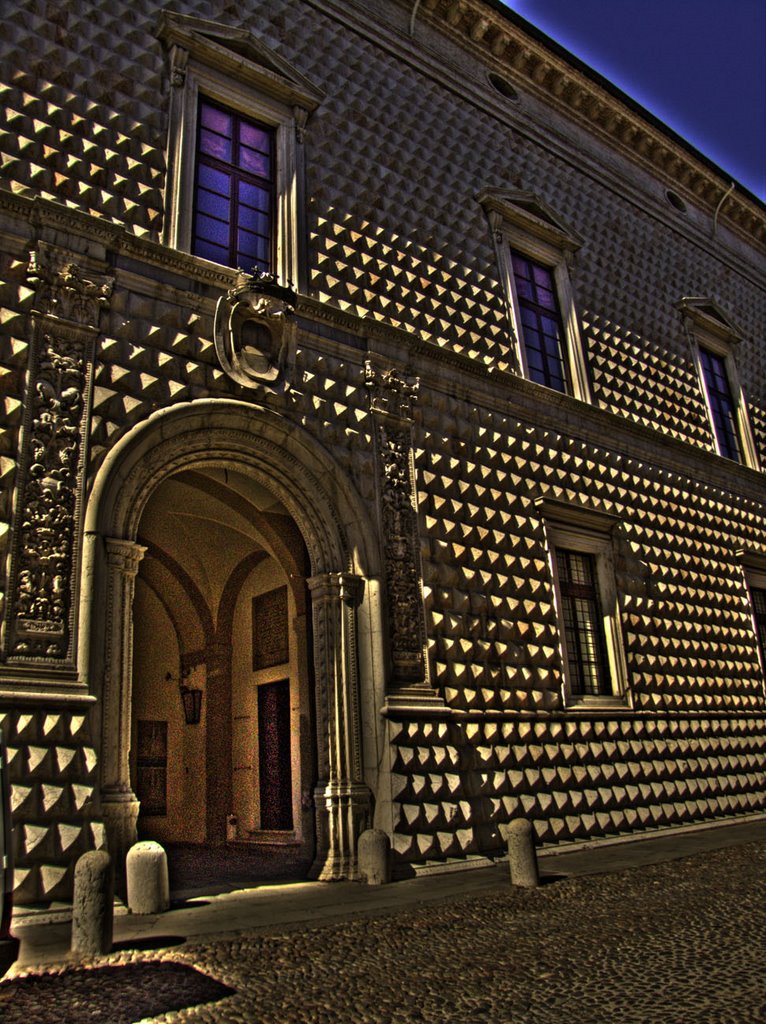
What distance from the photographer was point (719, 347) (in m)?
15.0

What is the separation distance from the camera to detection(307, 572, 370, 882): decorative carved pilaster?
6.92 metres

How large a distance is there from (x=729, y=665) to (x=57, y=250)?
423 inches

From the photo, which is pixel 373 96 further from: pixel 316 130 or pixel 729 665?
pixel 729 665

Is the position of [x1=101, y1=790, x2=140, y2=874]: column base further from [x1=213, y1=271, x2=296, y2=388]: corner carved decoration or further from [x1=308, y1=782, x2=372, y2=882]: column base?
[x1=213, y1=271, x2=296, y2=388]: corner carved decoration

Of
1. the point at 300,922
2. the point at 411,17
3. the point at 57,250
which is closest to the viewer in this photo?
the point at 300,922

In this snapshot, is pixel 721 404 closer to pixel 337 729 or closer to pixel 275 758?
pixel 275 758

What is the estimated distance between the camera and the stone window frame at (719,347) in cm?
1420

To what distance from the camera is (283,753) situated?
32.5ft

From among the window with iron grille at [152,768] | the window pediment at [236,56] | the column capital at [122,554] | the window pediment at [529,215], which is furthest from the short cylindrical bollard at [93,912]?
the window pediment at [529,215]

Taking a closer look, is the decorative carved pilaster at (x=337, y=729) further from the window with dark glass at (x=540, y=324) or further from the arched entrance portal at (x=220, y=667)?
the window with dark glass at (x=540, y=324)

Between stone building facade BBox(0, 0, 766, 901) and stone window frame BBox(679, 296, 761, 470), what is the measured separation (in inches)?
8.8

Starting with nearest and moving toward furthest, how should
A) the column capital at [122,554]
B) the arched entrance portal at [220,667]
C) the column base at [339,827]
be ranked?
the column capital at [122,554] → the column base at [339,827] → the arched entrance portal at [220,667]

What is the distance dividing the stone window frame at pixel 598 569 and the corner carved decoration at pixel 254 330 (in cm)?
394

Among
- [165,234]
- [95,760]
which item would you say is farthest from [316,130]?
[95,760]
